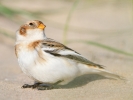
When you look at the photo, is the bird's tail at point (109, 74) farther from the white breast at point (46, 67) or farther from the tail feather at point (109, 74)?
the white breast at point (46, 67)

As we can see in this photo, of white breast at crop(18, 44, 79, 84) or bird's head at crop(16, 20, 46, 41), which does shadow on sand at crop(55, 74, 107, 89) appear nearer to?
white breast at crop(18, 44, 79, 84)

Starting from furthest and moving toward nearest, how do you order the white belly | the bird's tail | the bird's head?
the bird's tail < the bird's head < the white belly

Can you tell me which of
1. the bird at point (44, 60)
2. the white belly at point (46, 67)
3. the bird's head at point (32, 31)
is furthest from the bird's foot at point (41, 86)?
the bird's head at point (32, 31)

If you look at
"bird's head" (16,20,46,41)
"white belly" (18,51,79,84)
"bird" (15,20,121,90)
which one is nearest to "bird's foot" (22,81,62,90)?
"bird" (15,20,121,90)

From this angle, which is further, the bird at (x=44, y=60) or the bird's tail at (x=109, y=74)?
the bird's tail at (x=109, y=74)

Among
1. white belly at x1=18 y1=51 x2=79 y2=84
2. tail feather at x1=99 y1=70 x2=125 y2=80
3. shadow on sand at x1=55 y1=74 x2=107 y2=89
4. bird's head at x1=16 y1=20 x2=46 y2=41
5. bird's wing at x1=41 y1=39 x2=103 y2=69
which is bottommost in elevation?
shadow on sand at x1=55 y1=74 x2=107 y2=89

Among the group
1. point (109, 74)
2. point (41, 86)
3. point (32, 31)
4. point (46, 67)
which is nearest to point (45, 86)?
point (41, 86)

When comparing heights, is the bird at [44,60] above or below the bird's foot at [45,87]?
above

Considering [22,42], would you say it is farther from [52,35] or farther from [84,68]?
[52,35]

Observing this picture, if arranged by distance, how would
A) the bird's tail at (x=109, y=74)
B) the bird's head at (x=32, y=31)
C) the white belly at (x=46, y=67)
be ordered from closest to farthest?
the white belly at (x=46, y=67) → the bird's head at (x=32, y=31) → the bird's tail at (x=109, y=74)
